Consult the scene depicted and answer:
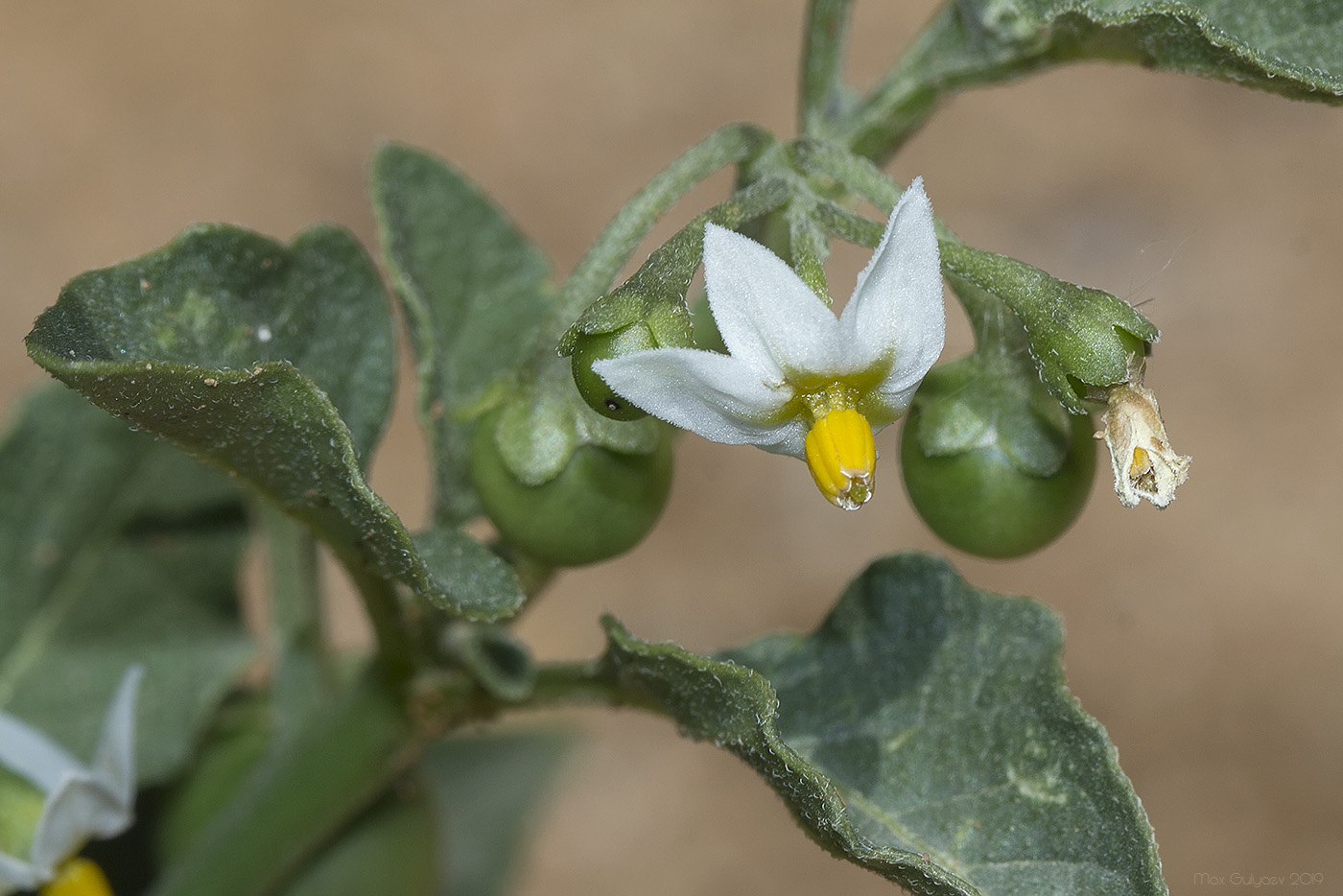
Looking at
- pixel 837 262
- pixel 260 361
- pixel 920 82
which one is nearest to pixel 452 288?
pixel 260 361

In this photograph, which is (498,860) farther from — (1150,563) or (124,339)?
(1150,563)

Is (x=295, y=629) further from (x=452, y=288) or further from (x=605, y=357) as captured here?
(x=605, y=357)

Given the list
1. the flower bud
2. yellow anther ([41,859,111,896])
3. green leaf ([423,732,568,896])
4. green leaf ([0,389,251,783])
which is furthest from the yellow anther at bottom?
green leaf ([423,732,568,896])

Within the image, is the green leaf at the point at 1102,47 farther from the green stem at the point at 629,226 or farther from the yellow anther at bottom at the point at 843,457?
the yellow anther at bottom at the point at 843,457

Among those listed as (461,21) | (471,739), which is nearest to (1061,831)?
(471,739)

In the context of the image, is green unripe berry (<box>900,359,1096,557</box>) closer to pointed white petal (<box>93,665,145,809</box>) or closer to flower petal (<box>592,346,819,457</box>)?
flower petal (<box>592,346,819,457</box>)

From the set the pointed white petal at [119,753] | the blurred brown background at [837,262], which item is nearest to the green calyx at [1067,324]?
the pointed white petal at [119,753]

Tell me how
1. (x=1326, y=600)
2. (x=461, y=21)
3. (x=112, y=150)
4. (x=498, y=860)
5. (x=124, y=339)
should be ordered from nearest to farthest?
(x=124, y=339) < (x=498, y=860) < (x=1326, y=600) < (x=112, y=150) < (x=461, y=21)
